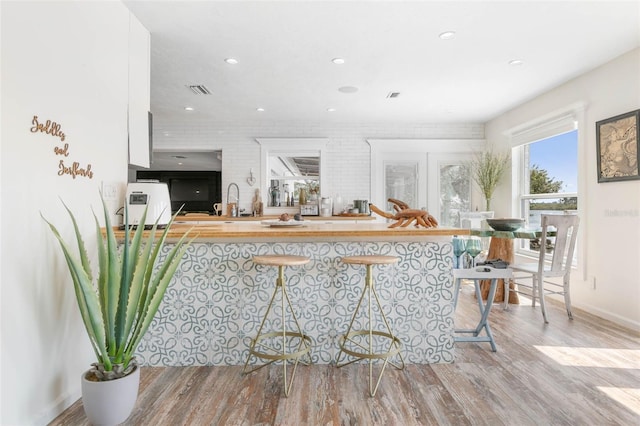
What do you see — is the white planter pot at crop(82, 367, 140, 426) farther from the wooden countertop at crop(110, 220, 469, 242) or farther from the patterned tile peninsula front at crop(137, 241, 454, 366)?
the wooden countertop at crop(110, 220, 469, 242)

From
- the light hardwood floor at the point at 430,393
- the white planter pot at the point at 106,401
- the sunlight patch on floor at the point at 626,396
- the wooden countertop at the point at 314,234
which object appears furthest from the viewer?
the wooden countertop at the point at 314,234

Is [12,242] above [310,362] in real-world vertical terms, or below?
above

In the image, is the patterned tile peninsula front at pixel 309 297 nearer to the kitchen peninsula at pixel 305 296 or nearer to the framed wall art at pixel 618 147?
the kitchen peninsula at pixel 305 296

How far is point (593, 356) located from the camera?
2.60m

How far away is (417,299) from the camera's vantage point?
8.20 ft

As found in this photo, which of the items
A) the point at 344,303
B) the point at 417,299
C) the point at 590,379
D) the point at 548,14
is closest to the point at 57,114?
the point at 344,303

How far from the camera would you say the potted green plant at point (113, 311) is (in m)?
1.72

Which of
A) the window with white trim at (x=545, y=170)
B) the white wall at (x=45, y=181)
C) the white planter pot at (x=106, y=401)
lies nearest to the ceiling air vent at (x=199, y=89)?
the white wall at (x=45, y=181)

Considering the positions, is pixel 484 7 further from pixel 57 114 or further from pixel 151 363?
pixel 151 363

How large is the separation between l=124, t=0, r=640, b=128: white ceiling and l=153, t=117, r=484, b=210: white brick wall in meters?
0.80

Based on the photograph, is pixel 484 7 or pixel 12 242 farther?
pixel 484 7

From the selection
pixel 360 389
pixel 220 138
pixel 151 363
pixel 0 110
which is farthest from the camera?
pixel 220 138

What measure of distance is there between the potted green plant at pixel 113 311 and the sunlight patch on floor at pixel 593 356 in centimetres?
267

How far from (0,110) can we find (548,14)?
336cm
